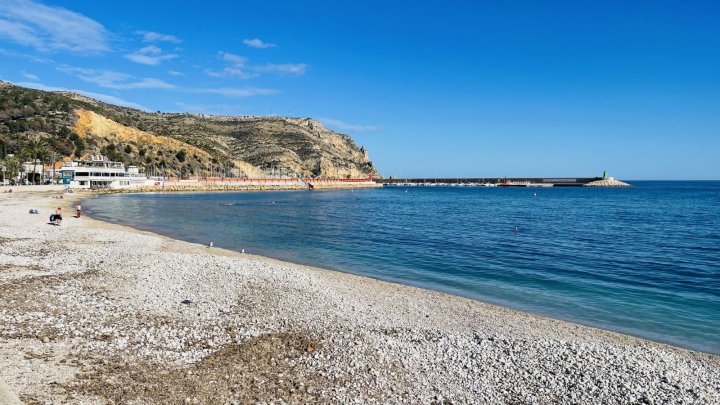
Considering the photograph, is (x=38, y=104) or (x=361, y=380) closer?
(x=361, y=380)

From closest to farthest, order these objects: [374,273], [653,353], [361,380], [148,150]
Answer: [361,380] < [653,353] < [374,273] < [148,150]

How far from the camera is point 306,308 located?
15789 mm

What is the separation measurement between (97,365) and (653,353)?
14255mm

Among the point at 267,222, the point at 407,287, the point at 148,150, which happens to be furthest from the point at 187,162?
the point at 407,287

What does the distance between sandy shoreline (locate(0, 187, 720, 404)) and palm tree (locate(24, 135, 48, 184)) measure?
10300 cm

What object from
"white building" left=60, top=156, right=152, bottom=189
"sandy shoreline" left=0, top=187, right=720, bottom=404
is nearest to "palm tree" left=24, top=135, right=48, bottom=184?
"white building" left=60, top=156, right=152, bottom=189

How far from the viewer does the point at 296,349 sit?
38.7 ft

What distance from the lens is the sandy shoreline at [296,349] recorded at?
378 inches

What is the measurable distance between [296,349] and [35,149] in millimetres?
116148

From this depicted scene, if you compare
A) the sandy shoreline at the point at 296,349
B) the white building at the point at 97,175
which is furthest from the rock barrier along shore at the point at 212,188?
the sandy shoreline at the point at 296,349

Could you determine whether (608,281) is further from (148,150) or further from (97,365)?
(148,150)

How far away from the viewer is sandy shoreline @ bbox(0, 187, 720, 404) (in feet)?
31.5

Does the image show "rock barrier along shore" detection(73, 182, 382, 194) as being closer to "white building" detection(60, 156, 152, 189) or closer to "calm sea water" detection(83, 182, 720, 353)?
"white building" detection(60, 156, 152, 189)

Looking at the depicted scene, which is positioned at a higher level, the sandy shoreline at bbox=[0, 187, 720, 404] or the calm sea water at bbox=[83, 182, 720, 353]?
the sandy shoreline at bbox=[0, 187, 720, 404]
